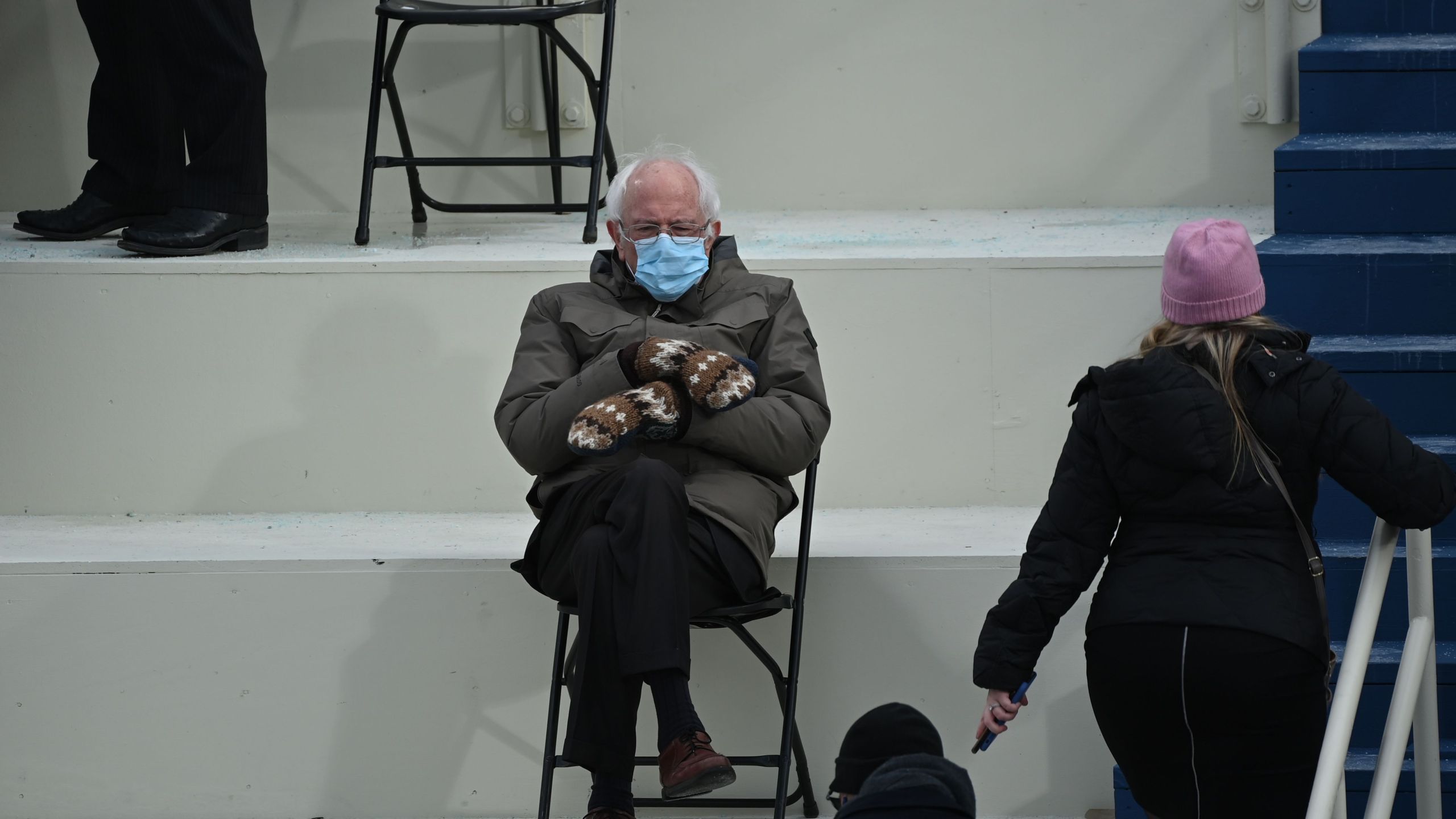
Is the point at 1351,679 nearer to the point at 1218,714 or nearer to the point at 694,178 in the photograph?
the point at 1218,714

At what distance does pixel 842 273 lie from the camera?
11.4 ft

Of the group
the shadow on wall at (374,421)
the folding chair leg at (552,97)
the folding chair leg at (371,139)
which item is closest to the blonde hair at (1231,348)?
the shadow on wall at (374,421)

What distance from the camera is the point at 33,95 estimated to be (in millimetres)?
4699

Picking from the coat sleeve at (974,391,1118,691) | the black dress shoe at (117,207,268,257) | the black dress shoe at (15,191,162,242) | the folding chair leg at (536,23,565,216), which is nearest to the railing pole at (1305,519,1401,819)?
the coat sleeve at (974,391,1118,691)

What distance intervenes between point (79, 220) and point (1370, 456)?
3.20m

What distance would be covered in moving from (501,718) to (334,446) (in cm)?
83

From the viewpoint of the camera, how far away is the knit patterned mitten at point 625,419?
254 centimetres

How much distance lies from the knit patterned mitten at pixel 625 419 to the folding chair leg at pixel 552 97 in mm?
1946

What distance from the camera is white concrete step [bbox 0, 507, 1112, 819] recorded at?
2.96 meters

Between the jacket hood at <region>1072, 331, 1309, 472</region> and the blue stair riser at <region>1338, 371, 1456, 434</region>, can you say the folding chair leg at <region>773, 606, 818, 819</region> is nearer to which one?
the jacket hood at <region>1072, 331, 1309, 472</region>

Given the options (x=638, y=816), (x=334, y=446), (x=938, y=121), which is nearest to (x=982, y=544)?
(x=638, y=816)

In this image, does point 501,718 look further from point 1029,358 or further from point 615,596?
point 1029,358

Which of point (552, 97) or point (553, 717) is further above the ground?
point (552, 97)

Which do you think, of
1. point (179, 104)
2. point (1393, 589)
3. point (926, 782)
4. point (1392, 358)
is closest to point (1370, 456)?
point (926, 782)
